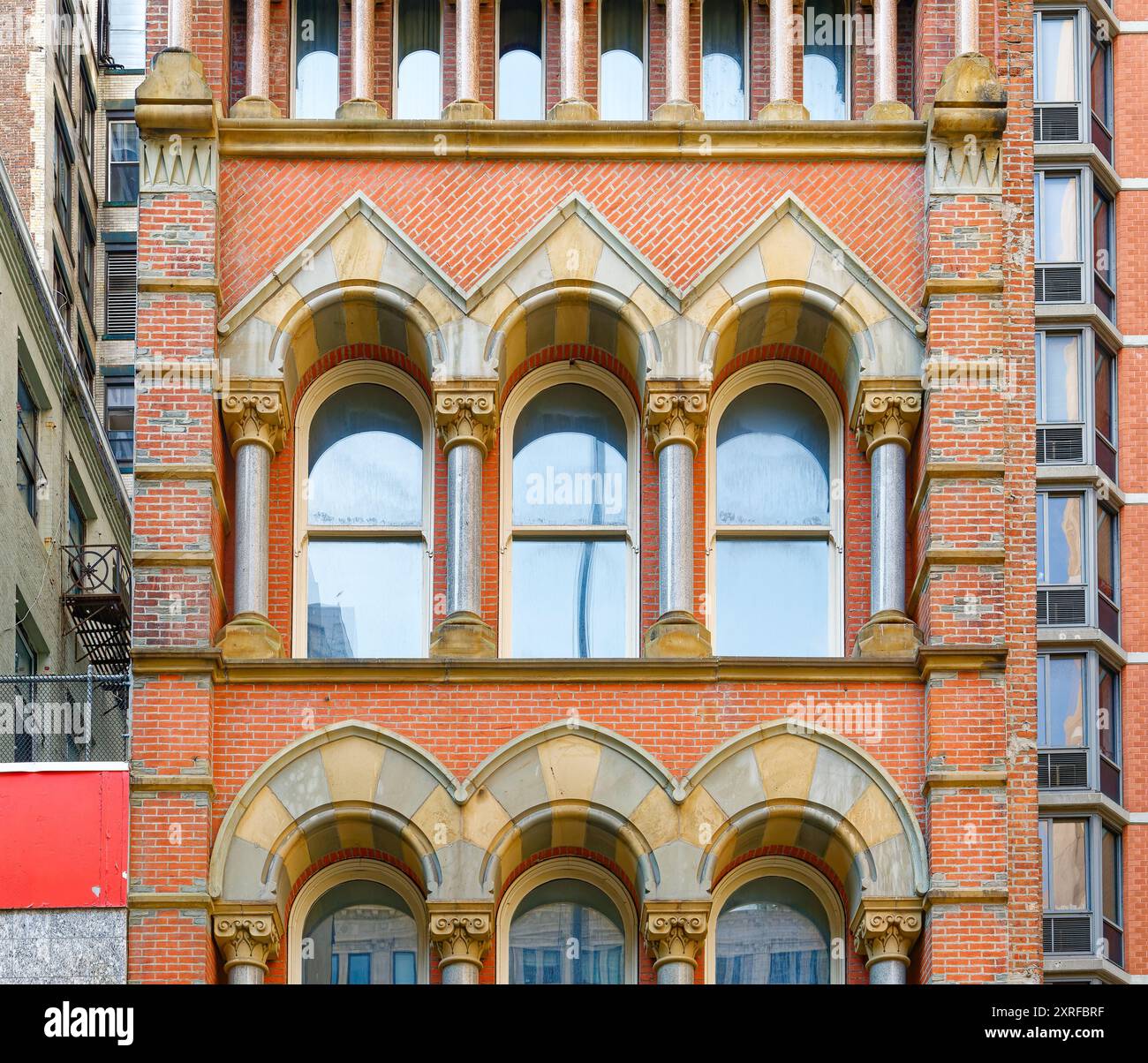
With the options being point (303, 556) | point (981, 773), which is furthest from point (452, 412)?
point (981, 773)

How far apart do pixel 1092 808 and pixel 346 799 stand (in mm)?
29765

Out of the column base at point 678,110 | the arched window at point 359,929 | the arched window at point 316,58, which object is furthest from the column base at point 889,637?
the arched window at point 316,58

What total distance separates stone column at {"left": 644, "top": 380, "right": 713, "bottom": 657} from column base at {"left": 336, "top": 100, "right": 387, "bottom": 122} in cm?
363

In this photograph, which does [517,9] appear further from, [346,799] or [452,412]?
[346,799]

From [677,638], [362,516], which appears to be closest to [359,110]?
[362,516]

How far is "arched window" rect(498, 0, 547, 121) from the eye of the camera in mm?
26391

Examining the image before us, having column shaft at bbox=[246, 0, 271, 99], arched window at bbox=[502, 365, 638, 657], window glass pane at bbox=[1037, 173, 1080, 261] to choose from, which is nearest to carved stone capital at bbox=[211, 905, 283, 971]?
arched window at bbox=[502, 365, 638, 657]

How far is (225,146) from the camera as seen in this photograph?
2556 centimetres

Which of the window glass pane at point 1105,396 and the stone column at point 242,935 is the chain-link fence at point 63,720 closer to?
the stone column at point 242,935

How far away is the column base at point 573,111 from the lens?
84.1 ft

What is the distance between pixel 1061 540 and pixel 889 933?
30.6m

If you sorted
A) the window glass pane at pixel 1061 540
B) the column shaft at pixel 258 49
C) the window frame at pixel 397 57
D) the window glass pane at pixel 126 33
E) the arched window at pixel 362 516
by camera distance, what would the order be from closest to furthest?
the arched window at pixel 362 516, the column shaft at pixel 258 49, the window frame at pixel 397 57, the window glass pane at pixel 1061 540, the window glass pane at pixel 126 33

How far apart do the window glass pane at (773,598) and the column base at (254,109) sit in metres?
5.70

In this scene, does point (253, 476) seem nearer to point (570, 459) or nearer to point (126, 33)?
point (570, 459)
